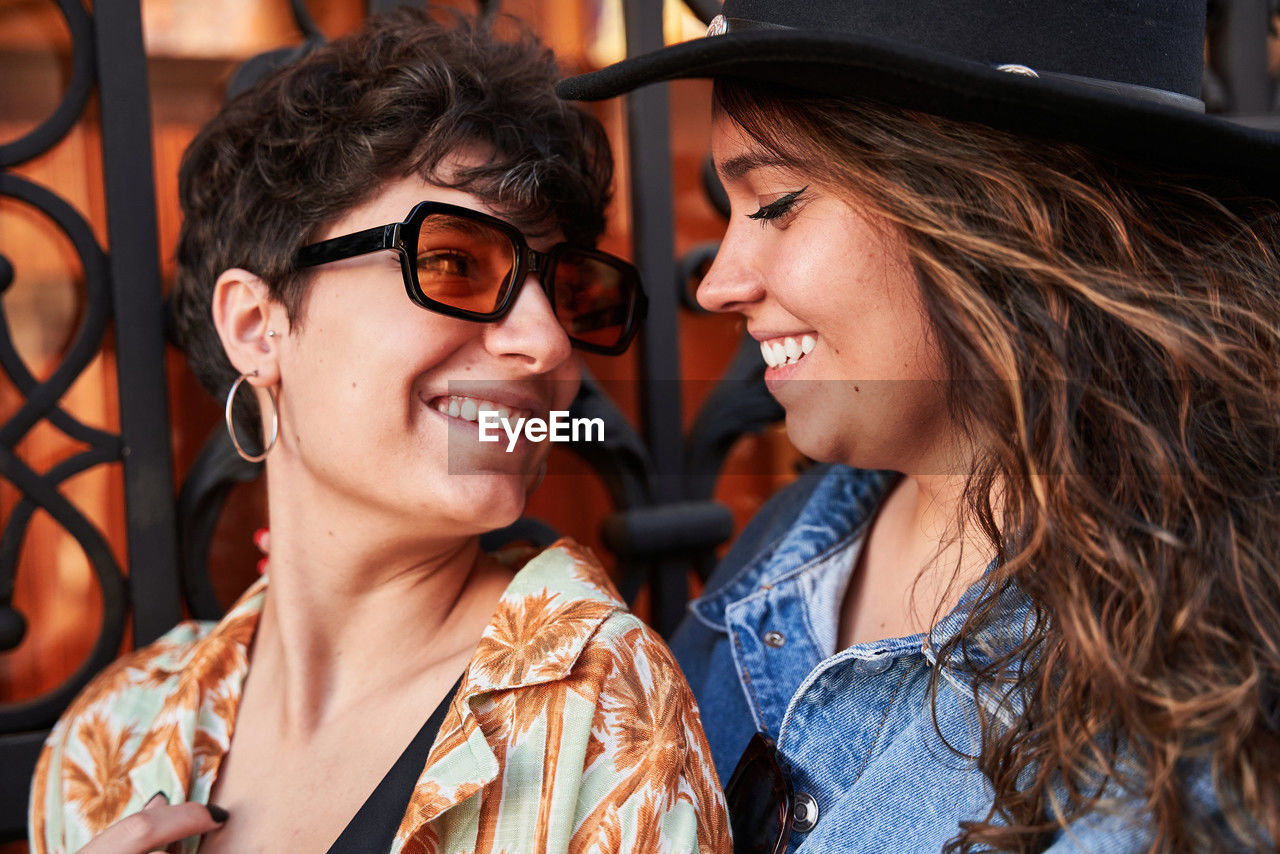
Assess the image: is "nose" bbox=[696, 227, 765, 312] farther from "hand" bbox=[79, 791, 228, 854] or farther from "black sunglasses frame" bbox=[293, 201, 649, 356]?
"hand" bbox=[79, 791, 228, 854]

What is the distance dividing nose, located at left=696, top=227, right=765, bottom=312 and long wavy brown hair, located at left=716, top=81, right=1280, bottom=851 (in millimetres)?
198

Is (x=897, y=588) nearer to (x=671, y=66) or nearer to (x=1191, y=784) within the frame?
(x=1191, y=784)

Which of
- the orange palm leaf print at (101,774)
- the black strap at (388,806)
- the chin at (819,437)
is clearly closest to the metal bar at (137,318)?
the orange palm leaf print at (101,774)

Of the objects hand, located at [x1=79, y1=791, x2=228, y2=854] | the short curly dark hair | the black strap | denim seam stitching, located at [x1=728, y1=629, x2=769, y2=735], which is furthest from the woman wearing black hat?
hand, located at [x1=79, y1=791, x2=228, y2=854]

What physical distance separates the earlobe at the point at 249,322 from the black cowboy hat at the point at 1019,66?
738 mm

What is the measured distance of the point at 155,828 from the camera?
4.67 ft

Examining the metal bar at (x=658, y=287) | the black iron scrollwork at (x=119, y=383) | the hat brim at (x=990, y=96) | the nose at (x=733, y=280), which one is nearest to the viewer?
the hat brim at (x=990, y=96)

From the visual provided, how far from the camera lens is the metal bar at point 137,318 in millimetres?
1785

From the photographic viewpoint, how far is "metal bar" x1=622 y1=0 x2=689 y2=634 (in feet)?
7.06

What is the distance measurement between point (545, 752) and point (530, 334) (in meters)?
0.65

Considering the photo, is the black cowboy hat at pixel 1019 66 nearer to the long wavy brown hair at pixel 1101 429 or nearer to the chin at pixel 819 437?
the long wavy brown hair at pixel 1101 429

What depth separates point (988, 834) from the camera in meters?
1.16

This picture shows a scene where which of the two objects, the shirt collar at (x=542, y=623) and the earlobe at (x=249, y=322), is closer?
the shirt collar at (x=542, y=623)

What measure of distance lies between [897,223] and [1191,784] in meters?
0.77
